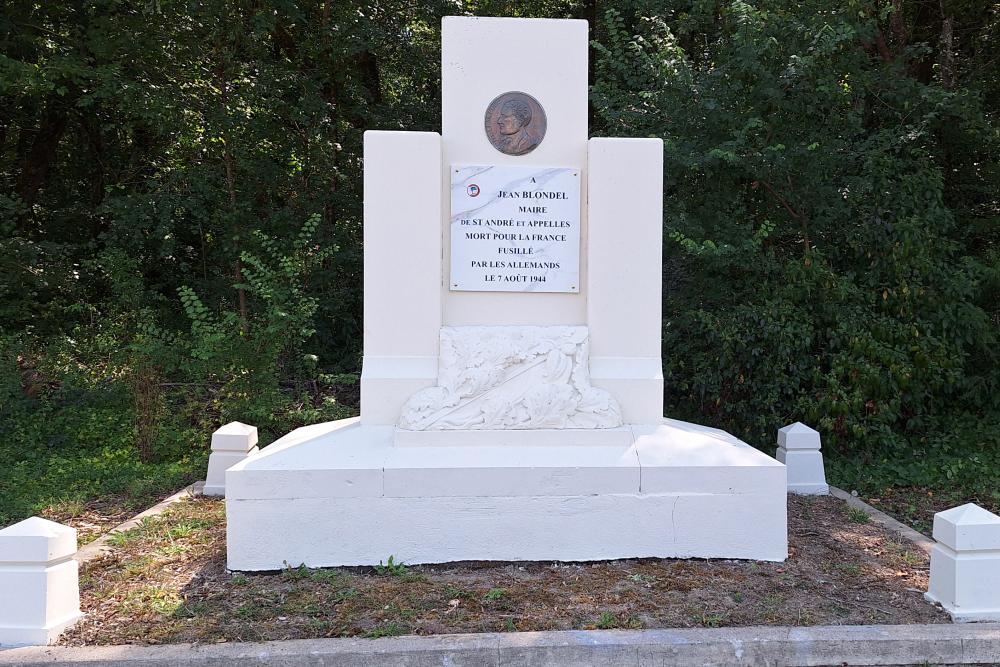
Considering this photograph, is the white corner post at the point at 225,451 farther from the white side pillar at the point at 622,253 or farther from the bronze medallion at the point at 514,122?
the bronze medallion at the point at 514,122

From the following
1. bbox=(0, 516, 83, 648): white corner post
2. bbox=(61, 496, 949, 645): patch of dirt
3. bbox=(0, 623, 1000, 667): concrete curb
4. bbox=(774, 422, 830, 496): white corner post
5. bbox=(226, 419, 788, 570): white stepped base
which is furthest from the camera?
bbox=(774, 422, 830, 496): white corner post

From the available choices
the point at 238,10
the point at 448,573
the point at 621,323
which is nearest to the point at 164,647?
the point at 448,573

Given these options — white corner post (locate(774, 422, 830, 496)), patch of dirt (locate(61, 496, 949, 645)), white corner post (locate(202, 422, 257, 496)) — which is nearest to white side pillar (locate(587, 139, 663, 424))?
patch of dirt (locate(61, 496, 949, 645))

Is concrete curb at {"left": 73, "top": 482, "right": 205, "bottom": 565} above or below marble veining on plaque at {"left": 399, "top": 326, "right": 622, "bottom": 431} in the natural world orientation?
below

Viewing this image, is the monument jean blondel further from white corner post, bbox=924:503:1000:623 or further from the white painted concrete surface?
white corner post, bbox=924:503:1000:623

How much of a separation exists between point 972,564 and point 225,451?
523 cm

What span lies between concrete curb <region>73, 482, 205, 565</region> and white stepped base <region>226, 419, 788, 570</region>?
1054 mm

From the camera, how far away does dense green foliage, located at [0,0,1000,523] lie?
292 inches

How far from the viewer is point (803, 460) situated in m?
6.13

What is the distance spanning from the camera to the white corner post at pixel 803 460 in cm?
608

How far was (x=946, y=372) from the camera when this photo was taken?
745 centimetres

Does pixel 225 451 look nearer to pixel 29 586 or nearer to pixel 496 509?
pixel 29 586

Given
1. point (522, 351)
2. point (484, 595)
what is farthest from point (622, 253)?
point (484, 595)

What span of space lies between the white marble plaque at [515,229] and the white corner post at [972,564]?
261 centimetres
